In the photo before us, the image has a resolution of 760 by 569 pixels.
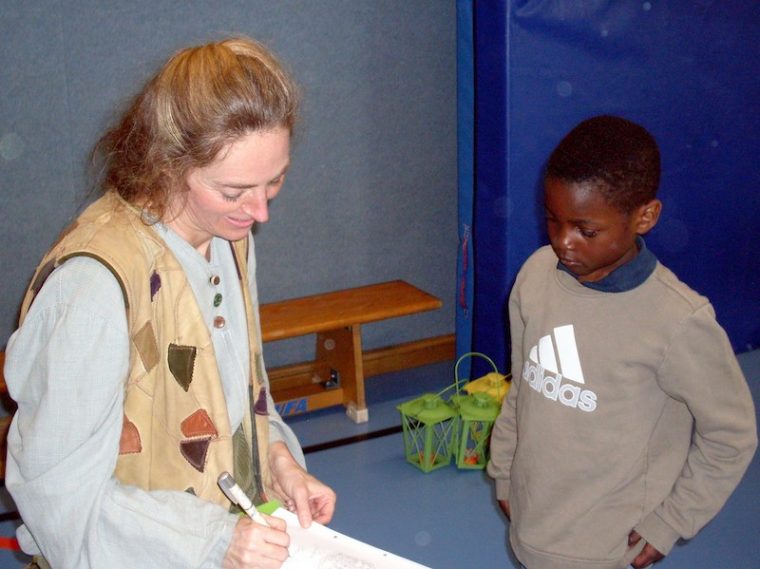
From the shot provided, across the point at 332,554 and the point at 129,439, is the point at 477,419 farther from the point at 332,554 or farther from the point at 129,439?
the point at 129,439

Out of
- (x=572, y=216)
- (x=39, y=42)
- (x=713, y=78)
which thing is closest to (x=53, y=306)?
(x=572, y=216)

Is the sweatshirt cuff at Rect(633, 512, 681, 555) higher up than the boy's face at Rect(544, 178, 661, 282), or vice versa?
the boy's face at Rect(544, 178, 661, 282)

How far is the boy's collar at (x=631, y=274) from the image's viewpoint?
1533 mm

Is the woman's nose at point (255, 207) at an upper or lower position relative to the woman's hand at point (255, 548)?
upper

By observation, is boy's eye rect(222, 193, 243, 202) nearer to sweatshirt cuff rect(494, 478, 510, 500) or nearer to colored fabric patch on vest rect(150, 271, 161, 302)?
colored fabric patch on vest rect(150, 271, 161, 302)

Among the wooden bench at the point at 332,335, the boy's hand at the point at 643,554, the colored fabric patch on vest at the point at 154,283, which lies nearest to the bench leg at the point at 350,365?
the wooden bench at the point at 332,335

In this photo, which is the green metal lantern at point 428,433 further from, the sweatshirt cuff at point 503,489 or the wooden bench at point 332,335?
the sweatshirt cuff at point 503,489

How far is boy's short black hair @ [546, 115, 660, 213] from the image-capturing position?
4.95ft

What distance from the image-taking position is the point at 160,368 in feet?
4.22

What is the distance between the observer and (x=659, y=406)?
5.08 ft

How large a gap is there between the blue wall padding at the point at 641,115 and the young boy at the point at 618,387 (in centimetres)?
209

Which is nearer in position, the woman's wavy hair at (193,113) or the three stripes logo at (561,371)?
the woman's wavy hair at (193,113)

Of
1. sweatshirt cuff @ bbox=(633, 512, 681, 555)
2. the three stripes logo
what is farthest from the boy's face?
sweatshirt cuff @ bbox=(633, 512, 681, 555)

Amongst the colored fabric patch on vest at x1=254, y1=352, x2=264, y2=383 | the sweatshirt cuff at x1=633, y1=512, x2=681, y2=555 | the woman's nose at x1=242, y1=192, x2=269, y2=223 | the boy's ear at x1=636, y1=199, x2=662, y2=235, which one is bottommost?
the sweatshirt cuff at x1=633, y1=512, x2=681, y2=555
